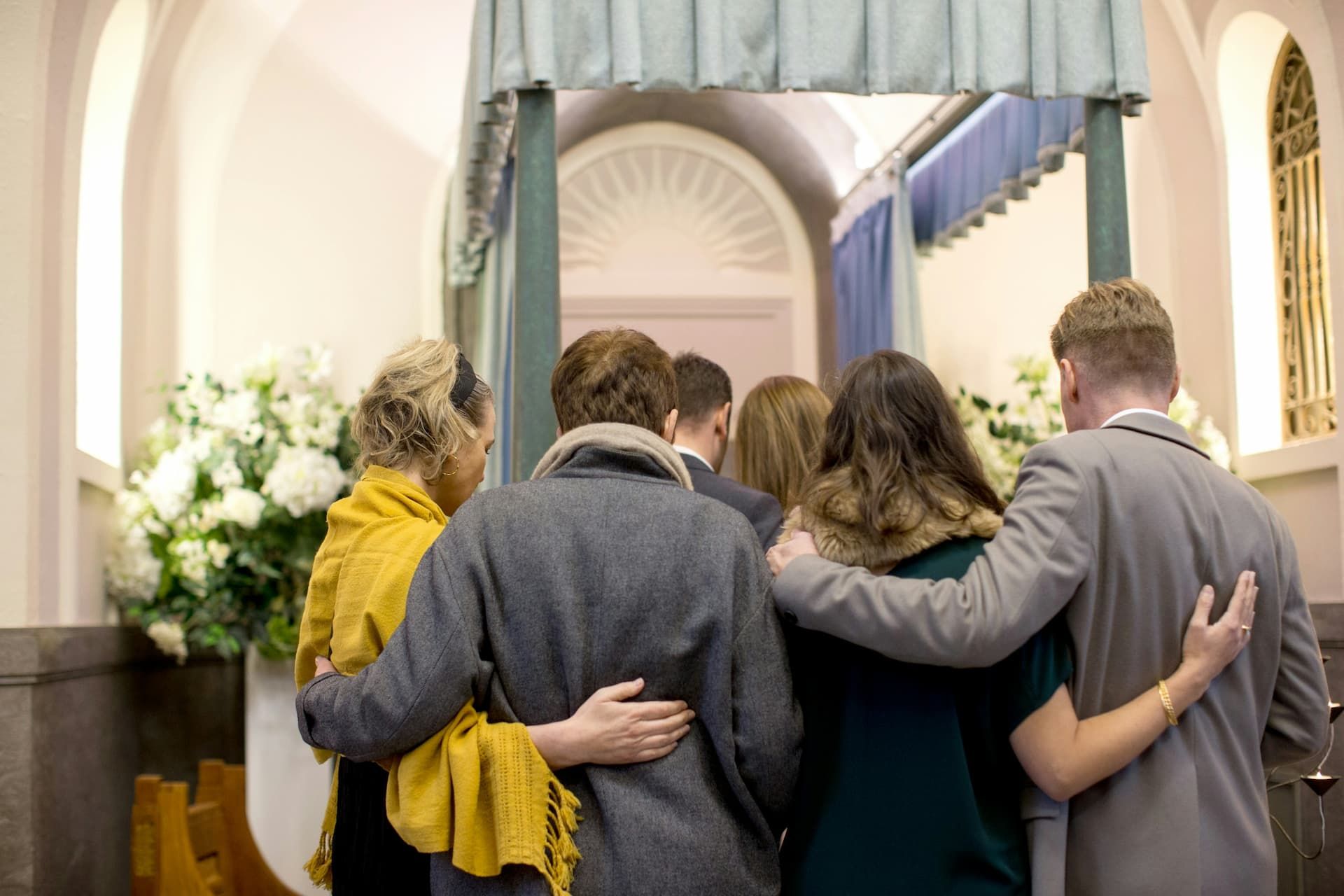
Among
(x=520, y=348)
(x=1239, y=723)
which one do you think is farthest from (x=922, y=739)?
(x=520, y=348)

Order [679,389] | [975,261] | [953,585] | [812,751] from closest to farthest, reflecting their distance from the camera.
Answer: [953,585], [812,751], [679,389], [975,261]

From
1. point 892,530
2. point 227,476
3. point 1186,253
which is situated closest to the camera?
point 892,530

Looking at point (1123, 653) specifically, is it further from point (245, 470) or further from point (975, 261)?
point (975, 261)

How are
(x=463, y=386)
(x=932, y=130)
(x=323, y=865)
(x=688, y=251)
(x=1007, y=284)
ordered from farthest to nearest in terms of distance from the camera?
(x=688, y=251), (x=1007, y=284), (x=932, y=130), (x=323, y=865), (x=463, y=386)

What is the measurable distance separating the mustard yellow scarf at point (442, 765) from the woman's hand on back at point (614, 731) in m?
0.03

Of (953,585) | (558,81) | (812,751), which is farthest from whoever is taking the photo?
(558,81)

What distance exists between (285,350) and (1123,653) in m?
4.38

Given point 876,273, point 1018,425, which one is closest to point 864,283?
point 876,273

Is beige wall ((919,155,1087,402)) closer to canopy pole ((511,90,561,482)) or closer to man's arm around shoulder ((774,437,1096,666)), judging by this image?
canopy pole ((511,90,561,482))

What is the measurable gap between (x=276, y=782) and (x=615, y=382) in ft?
11.1

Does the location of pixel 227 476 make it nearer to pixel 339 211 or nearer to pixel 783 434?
pixel 339 211

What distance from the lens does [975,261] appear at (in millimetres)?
6590

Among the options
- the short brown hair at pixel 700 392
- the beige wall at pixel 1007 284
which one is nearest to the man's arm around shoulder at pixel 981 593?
the short brown hair at pixel 700 392

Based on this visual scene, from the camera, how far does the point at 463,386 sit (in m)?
2.12
